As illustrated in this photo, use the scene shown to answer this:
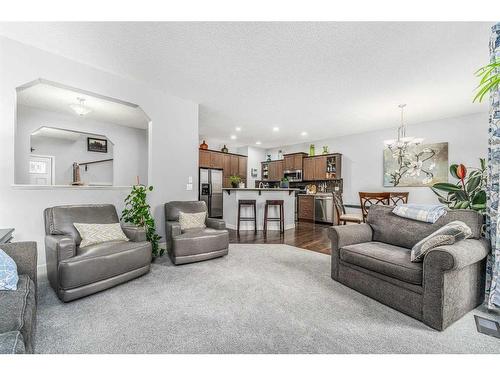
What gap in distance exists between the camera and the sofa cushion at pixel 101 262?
1942 millimetres

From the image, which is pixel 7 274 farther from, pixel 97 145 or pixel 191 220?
pixel 97 145

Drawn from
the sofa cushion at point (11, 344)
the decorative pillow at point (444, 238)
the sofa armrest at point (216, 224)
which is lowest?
the sofa cushion at point (11, 344)

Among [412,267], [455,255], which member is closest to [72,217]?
[412,267]

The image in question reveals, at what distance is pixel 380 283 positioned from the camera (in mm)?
1994

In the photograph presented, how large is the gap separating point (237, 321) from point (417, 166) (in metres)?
4.99

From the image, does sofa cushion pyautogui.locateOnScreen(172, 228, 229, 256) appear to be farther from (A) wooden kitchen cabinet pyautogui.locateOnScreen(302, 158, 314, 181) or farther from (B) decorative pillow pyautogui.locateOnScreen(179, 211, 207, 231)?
(A) wooden kitchen cabinet pyautogui.locateOnScreen(302, 158, 314, 181)

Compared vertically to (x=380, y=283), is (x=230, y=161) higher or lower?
higher

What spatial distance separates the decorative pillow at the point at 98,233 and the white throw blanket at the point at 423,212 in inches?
127

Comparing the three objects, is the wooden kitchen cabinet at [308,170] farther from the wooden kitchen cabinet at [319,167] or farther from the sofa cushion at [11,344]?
the sofa cushion at [11,344]

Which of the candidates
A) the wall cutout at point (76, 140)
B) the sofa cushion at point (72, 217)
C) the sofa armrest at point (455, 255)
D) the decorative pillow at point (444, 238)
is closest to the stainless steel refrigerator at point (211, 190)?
the wall cutout at point (76, 140)

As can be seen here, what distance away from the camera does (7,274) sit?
1.38 metres
